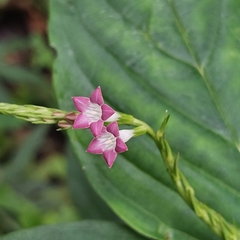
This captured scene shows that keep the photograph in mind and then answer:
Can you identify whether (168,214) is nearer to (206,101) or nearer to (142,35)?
(206,101)

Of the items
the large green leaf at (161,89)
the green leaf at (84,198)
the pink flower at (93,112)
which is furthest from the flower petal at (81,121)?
the green leaf at (84,198)

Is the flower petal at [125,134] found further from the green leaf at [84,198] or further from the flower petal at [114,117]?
the green leaf at [84,198]

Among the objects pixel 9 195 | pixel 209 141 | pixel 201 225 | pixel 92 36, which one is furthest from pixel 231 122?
pixel 9 195

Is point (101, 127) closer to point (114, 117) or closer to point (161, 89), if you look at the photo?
point (114, 117)

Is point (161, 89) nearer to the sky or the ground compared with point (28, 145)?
nearer to the sky

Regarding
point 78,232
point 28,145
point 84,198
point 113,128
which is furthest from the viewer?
point 28,145

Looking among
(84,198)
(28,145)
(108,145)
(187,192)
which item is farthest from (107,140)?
(28,145)

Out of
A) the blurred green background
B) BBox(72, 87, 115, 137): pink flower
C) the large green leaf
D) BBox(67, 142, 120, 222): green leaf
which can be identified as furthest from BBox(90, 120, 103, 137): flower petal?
the blurred green background

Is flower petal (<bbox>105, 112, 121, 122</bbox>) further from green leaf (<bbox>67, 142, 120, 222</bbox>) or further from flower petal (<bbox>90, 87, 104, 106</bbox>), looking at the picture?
green leaf (<bbox>67, 142, 120, 222</bbox>)
